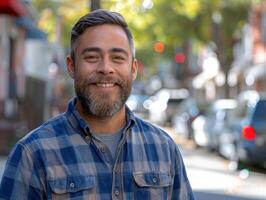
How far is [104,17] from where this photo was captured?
8.89ft

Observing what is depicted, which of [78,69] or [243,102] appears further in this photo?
[243,102]

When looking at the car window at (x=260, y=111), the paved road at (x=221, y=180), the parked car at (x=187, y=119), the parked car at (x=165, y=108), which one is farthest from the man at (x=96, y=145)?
the parked car at (x=165, y=108)

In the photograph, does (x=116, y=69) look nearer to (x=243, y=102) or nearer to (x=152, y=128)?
(x=152, y=128)

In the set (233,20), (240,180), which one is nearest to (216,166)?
(240,180)

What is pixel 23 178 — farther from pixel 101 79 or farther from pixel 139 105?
pixel 139 105

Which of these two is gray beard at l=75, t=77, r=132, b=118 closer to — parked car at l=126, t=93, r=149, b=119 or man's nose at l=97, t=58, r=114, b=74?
man's nose at l=97, t=58, r=114, b=74

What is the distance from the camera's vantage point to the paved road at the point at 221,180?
37.2 ft

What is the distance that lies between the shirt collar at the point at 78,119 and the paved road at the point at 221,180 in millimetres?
8027

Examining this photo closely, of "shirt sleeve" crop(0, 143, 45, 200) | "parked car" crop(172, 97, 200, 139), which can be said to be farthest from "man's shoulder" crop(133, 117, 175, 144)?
"parked car" crop(172, 97, 200, 139)

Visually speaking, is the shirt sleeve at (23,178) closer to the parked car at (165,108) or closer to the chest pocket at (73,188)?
the chest pocket at (73,188)

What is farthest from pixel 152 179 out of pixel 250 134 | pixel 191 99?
pixel 191 99

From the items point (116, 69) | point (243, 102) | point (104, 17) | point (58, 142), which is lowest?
point (243, 102)

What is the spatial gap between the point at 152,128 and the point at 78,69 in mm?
423

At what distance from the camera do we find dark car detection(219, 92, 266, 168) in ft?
48.0
